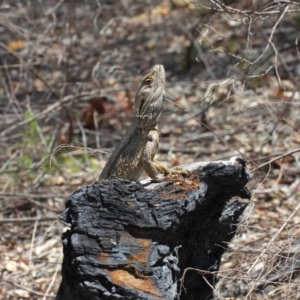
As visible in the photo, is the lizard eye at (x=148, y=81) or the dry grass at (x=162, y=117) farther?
the dry grass at (x=162, y=117)

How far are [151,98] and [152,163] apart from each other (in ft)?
1.17

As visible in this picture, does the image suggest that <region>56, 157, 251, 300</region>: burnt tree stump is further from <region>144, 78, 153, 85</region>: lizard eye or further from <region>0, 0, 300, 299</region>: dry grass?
<region>144, 78, 153, 85</region>: lizard eye

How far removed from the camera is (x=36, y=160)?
24.0ft

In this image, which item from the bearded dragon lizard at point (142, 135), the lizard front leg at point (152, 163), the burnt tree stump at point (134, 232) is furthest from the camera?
the bearded dragon lizard at point (142, 135)

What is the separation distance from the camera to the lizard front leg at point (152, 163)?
3873mm

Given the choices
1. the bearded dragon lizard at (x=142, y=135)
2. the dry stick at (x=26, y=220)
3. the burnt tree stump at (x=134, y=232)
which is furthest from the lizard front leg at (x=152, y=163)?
the dry stick at (x=26, y=220)

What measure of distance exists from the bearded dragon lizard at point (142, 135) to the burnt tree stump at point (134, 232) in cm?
36

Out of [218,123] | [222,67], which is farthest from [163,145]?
[222,67]

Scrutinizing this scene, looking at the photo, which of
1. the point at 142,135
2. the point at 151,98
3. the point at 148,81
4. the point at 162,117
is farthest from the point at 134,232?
the point at 162,117

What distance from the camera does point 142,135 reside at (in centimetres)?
411

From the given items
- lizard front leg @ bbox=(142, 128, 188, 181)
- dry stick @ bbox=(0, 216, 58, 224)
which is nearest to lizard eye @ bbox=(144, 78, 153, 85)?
lizard front leg @ bbox=(142, 128, 188, 181)

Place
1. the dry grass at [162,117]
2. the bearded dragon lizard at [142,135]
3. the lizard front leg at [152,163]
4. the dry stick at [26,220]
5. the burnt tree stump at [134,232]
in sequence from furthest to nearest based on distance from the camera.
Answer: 1. the dry stick at [26,220]
2. the dry grass at [162,117]
3. the bearded dragon lizard at [142,135]
4. the lizard front leg at [152,163]
5. the burnt tree stump at [134,232]

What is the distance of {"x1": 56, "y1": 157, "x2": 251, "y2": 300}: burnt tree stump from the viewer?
11.0 ft

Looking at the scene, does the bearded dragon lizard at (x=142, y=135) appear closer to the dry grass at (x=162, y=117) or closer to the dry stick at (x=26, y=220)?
the dry grass at (x=162, y=117)
